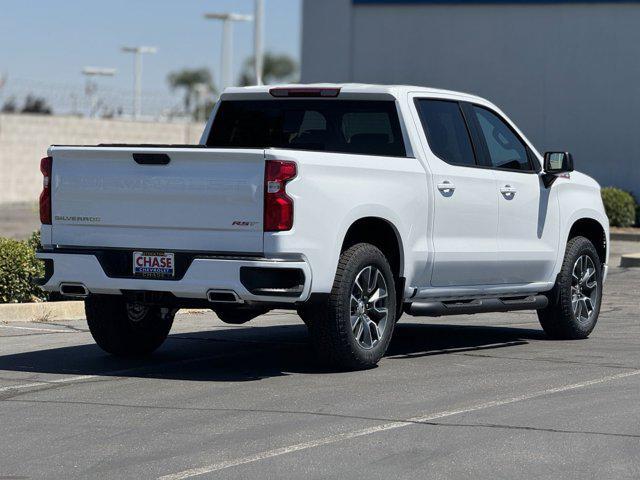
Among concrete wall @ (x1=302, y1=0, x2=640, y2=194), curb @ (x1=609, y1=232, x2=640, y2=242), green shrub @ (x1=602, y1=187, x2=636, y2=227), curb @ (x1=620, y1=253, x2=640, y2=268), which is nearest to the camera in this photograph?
curb @ (x1=620, y1=253, x2=640, y2=268)

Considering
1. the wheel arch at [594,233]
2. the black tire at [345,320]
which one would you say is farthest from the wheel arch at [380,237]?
the wheel arch at [594,233]

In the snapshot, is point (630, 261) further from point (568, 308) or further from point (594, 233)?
point (568, 308)

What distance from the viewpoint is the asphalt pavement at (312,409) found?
691 cm

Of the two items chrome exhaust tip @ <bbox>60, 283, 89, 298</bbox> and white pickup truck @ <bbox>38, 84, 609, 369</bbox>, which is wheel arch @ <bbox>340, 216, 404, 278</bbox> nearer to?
white pickup truck @ <bbox>38, 84, 609, 369</bbox>

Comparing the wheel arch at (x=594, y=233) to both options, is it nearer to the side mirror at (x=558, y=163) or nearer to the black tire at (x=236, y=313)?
the side mirror at (x=558, y=163)

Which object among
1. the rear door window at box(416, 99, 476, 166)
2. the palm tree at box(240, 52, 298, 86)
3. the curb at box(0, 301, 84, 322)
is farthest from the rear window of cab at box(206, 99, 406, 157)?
the palm tree at box(240, 52, 298, 86)

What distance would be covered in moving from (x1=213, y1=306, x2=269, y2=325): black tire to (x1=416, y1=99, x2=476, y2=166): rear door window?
1.96 metres

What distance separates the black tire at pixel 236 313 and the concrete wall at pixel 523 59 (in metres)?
22.9

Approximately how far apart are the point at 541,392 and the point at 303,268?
5.89 ft

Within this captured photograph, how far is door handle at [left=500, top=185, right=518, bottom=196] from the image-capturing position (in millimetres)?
11606

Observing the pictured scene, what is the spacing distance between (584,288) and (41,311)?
5.28 metres

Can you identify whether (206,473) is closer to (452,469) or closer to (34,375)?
(452,469)

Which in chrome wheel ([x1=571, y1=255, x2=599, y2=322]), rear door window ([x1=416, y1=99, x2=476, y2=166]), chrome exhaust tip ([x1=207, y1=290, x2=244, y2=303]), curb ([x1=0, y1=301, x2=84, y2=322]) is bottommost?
curb ([x1=0, y1=301, x2=84, y2=322])

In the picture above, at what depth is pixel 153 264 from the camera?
9766mm
